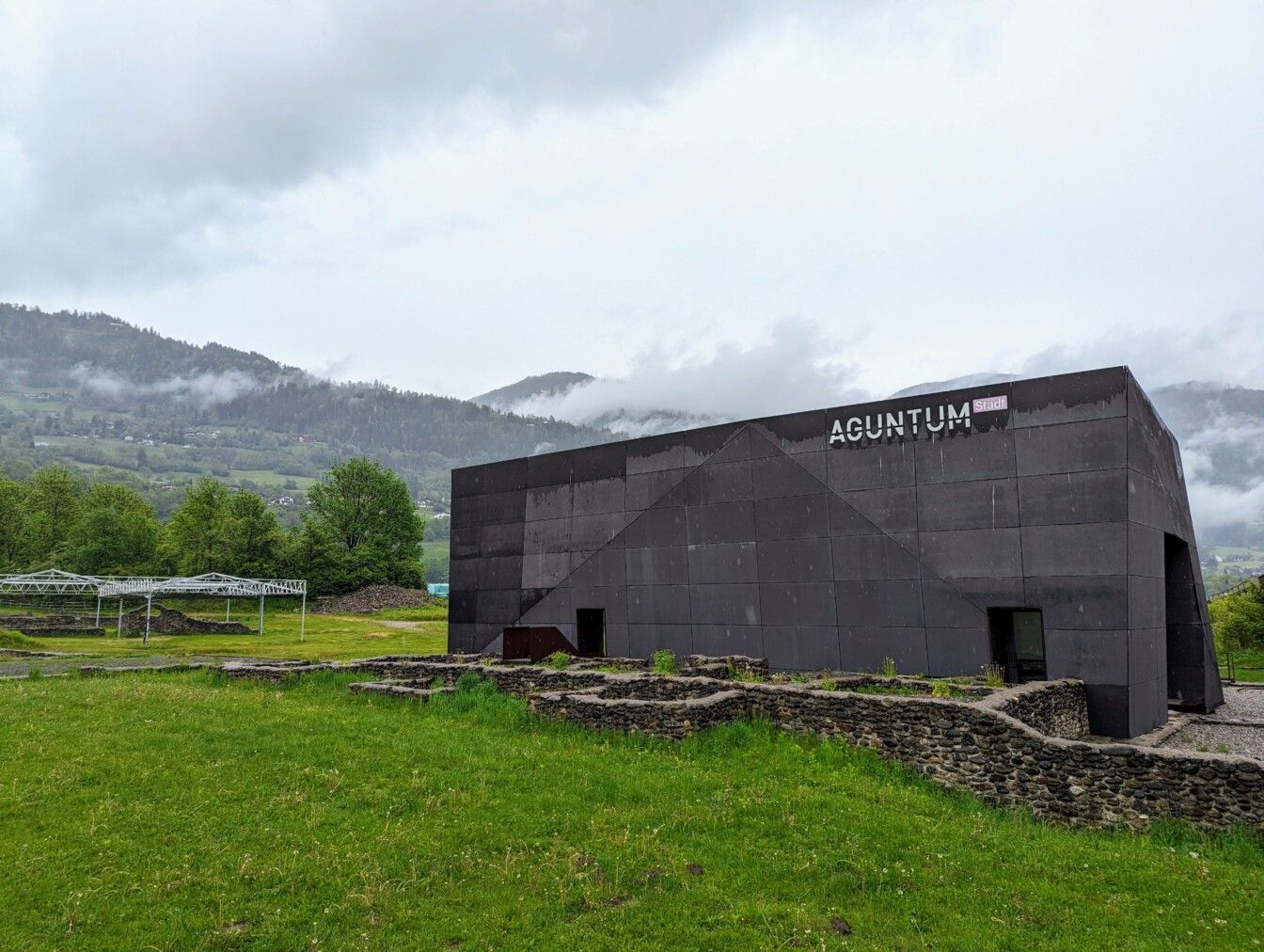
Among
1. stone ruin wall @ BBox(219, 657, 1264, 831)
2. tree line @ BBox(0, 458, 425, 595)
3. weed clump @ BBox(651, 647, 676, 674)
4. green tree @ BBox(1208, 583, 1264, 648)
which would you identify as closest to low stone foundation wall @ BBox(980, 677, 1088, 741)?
stone ruin wall @ BBox(219, 657, 1264, 831)

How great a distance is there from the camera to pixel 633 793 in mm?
12242

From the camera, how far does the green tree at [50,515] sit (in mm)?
91562

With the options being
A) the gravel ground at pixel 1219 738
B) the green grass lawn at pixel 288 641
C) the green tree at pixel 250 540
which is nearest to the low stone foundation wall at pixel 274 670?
the green grass lawn at pixel 288 641

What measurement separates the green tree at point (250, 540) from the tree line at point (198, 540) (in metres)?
0.11

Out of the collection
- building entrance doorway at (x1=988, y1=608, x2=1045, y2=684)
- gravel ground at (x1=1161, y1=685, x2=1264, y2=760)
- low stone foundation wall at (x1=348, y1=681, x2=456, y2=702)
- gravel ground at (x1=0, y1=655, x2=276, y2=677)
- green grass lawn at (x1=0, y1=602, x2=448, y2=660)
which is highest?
building entrance doorway at (x1=988, y1=608, x2=1045, y2=684)

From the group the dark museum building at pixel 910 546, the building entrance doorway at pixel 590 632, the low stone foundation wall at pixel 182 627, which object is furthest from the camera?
the low stone foundation wall at pixel 182 627

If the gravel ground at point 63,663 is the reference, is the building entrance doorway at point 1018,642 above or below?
above

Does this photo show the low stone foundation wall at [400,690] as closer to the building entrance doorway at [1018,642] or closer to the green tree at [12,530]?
the building entrance doorway at [1018,642]

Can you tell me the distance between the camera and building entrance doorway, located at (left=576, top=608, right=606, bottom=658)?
29.9 m

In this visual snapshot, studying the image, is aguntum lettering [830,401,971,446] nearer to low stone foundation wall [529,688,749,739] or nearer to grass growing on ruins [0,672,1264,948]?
low stone foundation wall [529,688,749,739]

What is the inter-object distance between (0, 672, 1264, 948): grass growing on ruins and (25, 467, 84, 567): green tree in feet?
310

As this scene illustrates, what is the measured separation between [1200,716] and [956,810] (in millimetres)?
15234

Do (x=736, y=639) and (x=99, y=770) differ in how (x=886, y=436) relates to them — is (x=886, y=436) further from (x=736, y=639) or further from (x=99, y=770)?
(x=99, y=770)

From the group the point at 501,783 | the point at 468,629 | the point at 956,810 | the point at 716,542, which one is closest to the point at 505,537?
the point at 468,629
